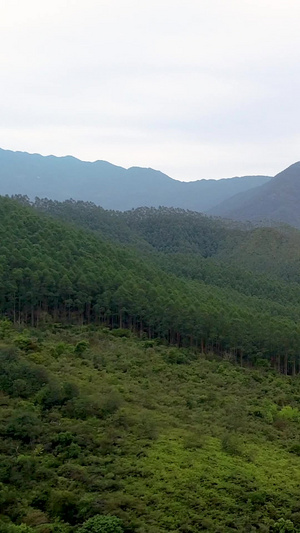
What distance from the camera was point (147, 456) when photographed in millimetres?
20500

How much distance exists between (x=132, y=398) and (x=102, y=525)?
40.6 feet

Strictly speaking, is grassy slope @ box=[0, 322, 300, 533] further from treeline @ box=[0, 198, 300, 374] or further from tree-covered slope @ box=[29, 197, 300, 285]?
tree-covered slope @ box=[29, 197, 300, 285]

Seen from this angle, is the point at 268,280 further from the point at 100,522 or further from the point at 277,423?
the point at 100,522

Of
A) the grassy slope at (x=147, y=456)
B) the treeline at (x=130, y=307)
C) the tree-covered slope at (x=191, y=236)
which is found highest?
the tree-covered slope at (x=191, y=236)

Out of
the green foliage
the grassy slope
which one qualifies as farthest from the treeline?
the green foliage

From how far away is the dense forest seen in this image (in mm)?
17359

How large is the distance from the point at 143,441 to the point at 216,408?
975cm

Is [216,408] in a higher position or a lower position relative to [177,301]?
lower

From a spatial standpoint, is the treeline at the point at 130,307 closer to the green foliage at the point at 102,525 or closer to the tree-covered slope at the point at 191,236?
the green foliage at the point at 102,525

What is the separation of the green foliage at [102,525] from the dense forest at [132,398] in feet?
0.13

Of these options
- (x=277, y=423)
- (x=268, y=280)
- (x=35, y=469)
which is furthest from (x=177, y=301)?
(x=268, y=280)

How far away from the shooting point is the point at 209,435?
80.4 ft

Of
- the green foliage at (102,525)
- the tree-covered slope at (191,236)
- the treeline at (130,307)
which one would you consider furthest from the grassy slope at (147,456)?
the tree-covered slope at (191,236)

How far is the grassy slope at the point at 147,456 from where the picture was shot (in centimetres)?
1700
